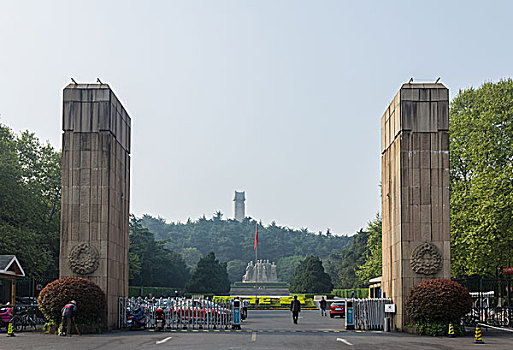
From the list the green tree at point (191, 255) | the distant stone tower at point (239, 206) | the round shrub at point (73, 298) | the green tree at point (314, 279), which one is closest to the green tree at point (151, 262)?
the green tree at point (314, 279)

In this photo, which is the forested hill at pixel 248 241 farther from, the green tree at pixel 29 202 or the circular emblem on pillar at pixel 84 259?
the circular emblem on pillar at pixel 84 259

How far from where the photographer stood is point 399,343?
20.8 meters

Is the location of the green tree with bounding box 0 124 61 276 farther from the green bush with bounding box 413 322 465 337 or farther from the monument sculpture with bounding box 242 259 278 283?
the monument sculpture with bounding box 242 259 278 283

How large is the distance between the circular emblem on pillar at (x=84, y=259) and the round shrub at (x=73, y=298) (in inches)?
40.1

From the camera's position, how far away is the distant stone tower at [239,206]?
194 metres

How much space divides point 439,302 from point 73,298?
42.7 ft

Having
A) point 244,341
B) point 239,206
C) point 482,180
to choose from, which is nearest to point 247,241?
point 239,206

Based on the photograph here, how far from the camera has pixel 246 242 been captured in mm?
152250

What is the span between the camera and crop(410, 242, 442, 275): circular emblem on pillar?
26.0 meters

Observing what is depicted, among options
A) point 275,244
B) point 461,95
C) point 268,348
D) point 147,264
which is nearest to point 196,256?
point 275,244

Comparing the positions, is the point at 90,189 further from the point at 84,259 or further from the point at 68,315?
the point at 68,315

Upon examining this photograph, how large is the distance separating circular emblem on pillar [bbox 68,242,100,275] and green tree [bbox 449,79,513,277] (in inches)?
794

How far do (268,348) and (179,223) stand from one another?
169 meters

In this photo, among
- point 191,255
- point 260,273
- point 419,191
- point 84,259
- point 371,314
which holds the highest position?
point 419,191
